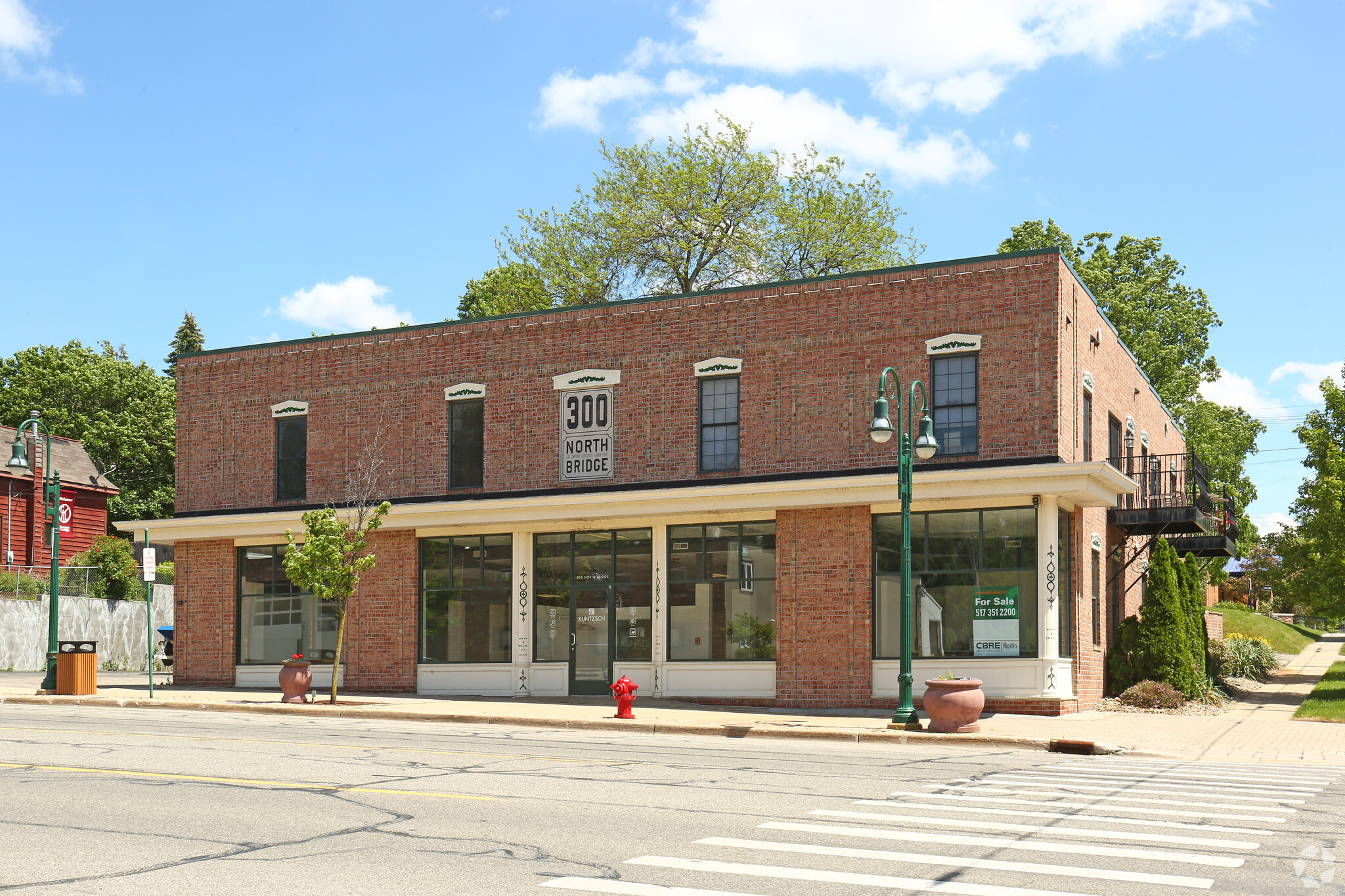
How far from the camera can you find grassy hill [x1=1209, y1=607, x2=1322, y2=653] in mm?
50062

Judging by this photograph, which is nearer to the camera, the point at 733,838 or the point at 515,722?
the point at 733,838

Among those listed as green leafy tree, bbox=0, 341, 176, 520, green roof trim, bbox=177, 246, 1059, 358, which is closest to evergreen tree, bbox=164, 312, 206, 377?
green leafy tree, bbox=0, 341, 176, 520

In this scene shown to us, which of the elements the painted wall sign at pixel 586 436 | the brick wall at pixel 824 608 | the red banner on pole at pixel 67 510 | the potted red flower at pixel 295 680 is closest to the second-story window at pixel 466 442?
the painted wall sign at pixel 586 436

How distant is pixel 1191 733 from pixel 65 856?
16.2 metres

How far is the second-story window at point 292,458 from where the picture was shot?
29.1 metres

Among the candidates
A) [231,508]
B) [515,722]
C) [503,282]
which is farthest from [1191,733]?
[503,282]

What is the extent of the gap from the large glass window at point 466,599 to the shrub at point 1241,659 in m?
18.4

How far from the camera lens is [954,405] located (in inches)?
905

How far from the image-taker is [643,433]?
2547cm

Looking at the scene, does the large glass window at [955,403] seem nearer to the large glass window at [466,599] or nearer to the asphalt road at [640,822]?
the asphalt road at [640,822]

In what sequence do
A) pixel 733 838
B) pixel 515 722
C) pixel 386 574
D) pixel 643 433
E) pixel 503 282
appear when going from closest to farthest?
pixel 733 838 < pixel 515 722 < pixel 643 433 < pixel 386 574 < pixel 503 282

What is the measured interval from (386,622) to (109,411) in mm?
46602

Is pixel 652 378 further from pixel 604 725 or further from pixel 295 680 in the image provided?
pixel 295 680

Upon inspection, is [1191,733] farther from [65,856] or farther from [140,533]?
[140,533]
